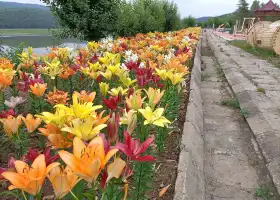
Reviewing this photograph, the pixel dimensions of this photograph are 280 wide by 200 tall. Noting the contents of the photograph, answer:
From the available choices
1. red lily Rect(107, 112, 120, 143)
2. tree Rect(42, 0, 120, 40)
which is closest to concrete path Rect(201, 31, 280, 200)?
red lily Rect(107, 112, 120, 143)

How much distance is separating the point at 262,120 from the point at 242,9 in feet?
252

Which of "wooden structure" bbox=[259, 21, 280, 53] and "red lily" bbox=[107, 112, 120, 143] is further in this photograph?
"wooden structure" bbox=[259, 21, 280, 53]

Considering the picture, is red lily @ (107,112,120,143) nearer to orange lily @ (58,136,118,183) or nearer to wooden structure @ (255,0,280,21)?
orange lily @ (58,136,118,183)

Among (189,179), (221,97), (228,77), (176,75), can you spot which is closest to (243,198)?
(189,179)

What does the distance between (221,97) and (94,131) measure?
5.27 meters

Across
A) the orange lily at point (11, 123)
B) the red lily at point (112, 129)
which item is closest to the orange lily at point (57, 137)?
the red lily at point (112, 129)

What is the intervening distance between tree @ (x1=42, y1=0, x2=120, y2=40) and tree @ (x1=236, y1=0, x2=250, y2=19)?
67.1 metres

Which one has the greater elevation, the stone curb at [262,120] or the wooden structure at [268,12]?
the wooden structure at [268,12]

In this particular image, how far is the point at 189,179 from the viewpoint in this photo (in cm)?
251

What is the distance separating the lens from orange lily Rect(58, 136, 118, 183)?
108 centimetres

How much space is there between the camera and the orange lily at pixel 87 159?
108cm

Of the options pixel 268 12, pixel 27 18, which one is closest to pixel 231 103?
pixel 27 18

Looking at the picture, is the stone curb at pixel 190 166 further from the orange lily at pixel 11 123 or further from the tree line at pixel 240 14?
the tree line at pixel 240 14

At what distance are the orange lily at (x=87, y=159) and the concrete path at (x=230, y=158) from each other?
1.89 metres
